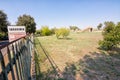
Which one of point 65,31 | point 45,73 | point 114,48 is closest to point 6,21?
point 65,31

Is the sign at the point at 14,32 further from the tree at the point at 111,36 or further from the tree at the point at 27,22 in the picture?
the tree at the point at 27,22

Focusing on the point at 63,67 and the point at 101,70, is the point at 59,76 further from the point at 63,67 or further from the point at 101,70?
the point at 101,70

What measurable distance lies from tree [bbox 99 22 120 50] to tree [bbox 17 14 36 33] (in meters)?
33.0

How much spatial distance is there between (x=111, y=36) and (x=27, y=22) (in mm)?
34841

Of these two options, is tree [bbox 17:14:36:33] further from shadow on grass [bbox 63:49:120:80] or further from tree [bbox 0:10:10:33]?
shadow on grass [bbox 63:49:120:80]

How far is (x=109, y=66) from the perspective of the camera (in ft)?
22.8

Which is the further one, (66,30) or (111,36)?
(66,30)

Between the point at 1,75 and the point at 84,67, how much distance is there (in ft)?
18.9

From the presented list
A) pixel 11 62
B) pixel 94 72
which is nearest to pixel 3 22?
pixel 94 72

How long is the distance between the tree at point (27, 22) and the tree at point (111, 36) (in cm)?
3296

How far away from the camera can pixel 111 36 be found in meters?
10.7

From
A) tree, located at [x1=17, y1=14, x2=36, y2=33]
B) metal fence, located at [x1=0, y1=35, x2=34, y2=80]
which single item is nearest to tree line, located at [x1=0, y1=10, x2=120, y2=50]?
tree, located at [x1=17, y1=14, x2=36, y2=33]

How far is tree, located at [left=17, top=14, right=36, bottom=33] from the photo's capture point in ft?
137

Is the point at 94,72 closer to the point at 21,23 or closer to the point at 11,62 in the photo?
the point at 11,62
